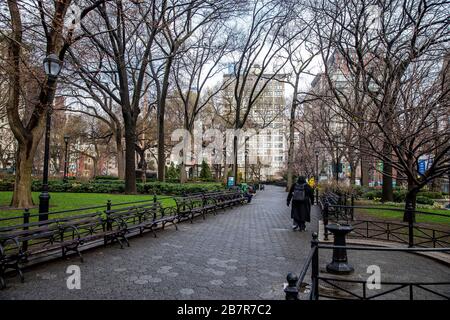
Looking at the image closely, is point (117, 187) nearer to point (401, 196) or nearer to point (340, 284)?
point (401, 196)

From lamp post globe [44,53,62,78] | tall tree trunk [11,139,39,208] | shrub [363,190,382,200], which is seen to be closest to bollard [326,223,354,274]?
lamp post globe [44,53,62,78]

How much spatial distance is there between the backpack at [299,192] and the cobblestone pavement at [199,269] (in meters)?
1.50

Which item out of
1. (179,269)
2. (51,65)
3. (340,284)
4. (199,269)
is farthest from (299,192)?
(51,65)

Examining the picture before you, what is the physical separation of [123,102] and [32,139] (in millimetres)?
8915

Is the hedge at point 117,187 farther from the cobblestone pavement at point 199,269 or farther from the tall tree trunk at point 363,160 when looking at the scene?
the cobblestone pavement at point 199,269

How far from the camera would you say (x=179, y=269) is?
6.18m

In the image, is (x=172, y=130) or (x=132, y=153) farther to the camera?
(x=172, y=130)

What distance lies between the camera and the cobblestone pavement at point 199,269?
493cm

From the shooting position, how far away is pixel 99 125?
4512 cm

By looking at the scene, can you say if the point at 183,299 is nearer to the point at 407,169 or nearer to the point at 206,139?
the point at 407,169

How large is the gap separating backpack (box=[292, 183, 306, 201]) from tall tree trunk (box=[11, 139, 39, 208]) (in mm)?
10891

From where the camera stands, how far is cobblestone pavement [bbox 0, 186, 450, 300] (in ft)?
16.2

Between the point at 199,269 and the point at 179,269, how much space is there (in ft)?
1.23
